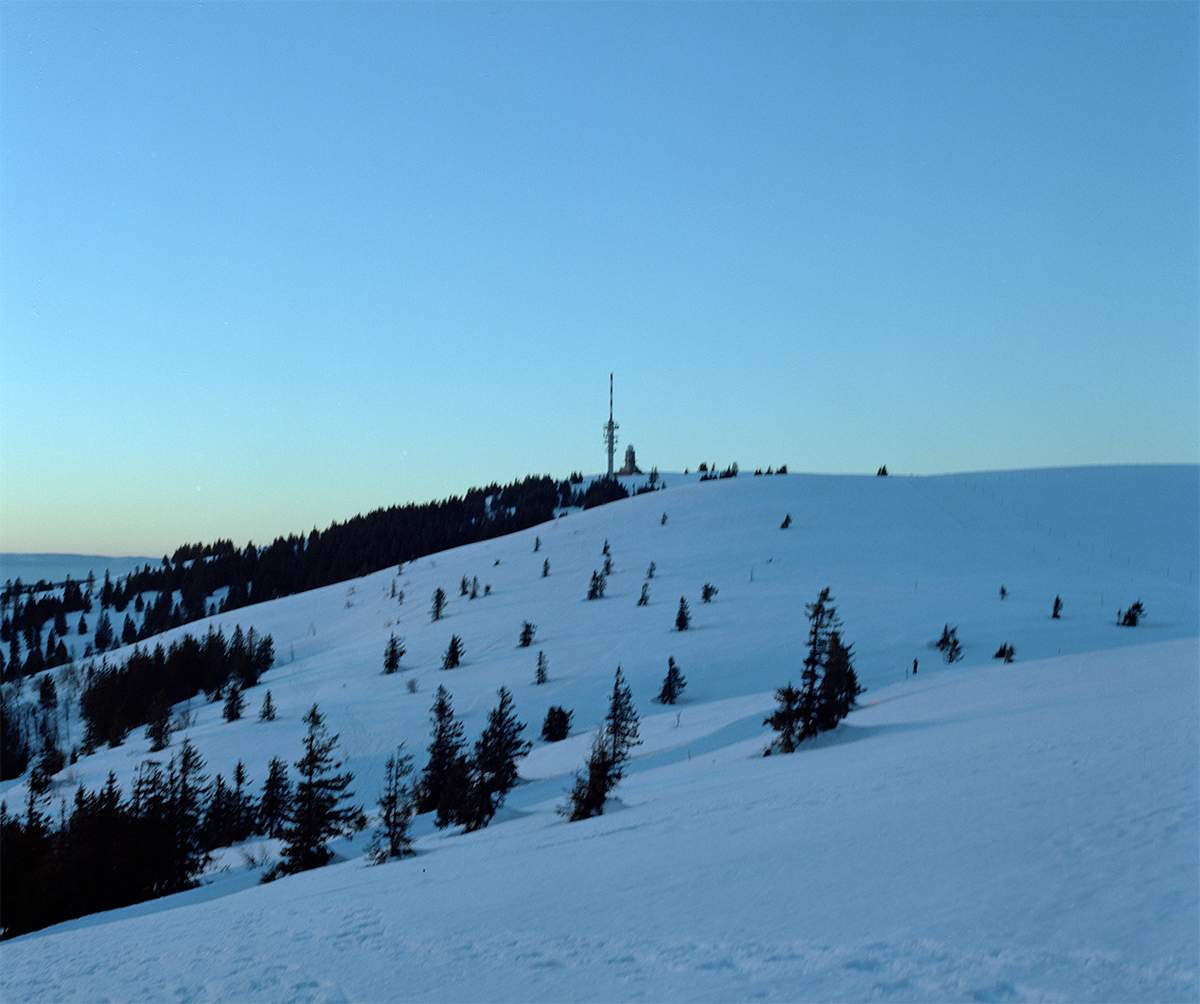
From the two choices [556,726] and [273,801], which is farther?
[556,726]

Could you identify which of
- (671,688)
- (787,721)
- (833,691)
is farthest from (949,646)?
(787,721)

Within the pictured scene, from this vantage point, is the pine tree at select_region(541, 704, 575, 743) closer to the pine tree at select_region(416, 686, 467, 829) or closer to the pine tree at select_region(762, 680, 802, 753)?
the pine tree at select_region(416, 686, 467, 829)

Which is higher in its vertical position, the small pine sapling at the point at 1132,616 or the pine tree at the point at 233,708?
the small pine sapling at the point at 1132,616

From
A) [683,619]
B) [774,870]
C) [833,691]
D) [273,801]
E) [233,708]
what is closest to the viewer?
[774,870]

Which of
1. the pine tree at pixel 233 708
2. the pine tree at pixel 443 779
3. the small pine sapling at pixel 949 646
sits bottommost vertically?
the pine tree at pixel 233 708

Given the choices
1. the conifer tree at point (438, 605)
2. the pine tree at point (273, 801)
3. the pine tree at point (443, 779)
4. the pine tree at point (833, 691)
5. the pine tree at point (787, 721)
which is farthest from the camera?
the conifer tree at point (438, 605)

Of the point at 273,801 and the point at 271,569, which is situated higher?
the point at 271,569

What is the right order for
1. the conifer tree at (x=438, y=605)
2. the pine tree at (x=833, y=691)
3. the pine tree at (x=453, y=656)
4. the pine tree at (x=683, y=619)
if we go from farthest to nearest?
the conifer tree at (x=438, y=605), the pine tree at (x=453, y=656), the pine tree at (x=683, y=619), the pine tree at (x=833, y=691)

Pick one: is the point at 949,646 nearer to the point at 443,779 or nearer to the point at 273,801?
the point at 443,779

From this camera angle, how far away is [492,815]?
21531 mm

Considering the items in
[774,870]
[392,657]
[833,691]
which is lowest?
[392,657]

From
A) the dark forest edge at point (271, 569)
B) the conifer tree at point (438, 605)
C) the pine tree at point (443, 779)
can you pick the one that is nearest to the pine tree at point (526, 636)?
the conifer tree at point (438, 605)

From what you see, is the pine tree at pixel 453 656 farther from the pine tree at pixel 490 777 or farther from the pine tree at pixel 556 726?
the pine tree at pixel 490 777

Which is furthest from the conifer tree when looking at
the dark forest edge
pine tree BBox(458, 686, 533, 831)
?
the dark forest edge
